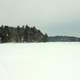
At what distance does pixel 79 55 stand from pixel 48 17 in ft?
1.24

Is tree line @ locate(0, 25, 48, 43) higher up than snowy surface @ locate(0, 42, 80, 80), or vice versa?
tree line @ locate(0, 25, 48, 43)

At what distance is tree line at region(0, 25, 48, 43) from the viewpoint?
4.23 feet

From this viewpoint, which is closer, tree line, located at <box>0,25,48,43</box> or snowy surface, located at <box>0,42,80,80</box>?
snowy surface, located at <box>0,42,80,80</box>

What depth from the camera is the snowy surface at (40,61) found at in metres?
1.15

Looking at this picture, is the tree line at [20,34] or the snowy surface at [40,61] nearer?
the snowy surface at [40,61]

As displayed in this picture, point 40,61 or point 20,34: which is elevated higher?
point 20,34

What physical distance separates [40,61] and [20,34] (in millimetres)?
279

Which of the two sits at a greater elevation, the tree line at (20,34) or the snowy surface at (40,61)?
the tree line at (20,34)

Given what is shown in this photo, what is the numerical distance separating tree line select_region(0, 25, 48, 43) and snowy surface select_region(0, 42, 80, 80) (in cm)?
5

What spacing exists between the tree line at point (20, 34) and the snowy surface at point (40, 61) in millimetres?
51

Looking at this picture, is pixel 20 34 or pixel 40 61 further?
pixel 20 34

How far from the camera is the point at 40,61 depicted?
3.94ft

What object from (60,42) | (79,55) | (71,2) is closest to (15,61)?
(60,42)

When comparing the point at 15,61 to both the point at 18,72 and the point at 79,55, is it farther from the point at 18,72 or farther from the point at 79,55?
the point at 79,55
